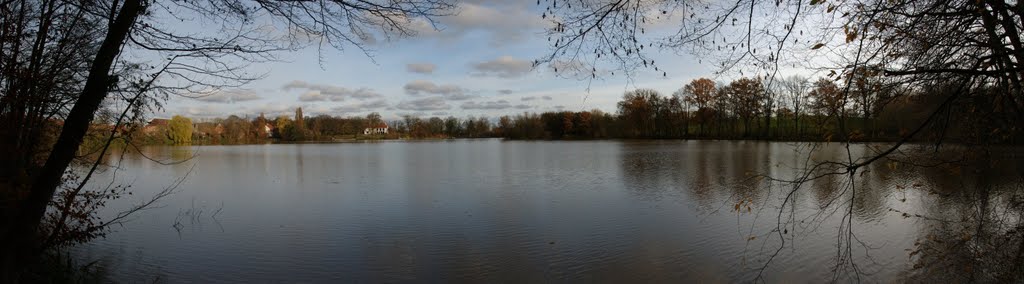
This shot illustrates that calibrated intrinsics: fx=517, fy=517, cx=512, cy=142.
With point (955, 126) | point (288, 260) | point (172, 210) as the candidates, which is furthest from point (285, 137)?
point (955, 126)

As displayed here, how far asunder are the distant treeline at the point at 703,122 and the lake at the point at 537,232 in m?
0.43

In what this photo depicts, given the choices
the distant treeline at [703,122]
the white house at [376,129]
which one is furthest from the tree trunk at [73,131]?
the white house at [376,129]

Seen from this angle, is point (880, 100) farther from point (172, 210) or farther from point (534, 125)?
point (534, 125)

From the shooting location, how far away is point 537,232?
28.3ft

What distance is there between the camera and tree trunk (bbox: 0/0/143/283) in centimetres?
317

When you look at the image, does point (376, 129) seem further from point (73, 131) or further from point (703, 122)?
point (73, 131)

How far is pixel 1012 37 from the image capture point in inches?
144

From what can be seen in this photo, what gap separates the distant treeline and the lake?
0.43m

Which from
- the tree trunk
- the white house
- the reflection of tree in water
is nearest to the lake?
the reflection of tree in water

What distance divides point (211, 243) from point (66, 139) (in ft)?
19.0

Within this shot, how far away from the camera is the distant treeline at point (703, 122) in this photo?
12.6 ft

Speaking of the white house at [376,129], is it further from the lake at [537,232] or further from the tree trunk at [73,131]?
the tree trunk at [73,131]

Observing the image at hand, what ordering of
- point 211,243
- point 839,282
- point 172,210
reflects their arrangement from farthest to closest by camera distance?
point 172,210, point 211,243, point 839,282

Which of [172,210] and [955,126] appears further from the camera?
[172,210]
